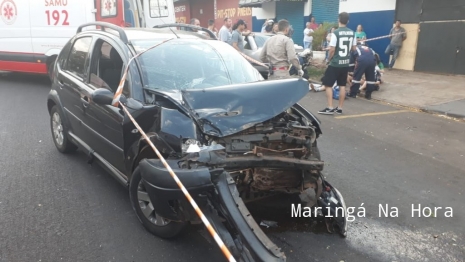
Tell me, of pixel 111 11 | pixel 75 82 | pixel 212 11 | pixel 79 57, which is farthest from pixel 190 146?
pixel 212 11

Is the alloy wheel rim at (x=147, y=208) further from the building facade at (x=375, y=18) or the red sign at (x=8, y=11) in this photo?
the building facade at (x=375, y=18)

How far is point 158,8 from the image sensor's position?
11.2 meters

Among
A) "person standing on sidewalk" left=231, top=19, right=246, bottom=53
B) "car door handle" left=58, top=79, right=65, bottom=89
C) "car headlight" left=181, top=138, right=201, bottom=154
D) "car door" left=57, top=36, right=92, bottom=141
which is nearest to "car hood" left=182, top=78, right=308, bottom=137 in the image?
"car headlight" left=181, top=138, right=201, bottom=154

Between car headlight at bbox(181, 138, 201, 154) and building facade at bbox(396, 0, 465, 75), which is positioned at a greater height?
building facade at bbox(396, 0, 465, 75)

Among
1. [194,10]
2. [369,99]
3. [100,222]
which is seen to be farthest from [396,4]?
[194,10]

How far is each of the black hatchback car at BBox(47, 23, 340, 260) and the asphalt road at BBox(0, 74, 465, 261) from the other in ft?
1.00

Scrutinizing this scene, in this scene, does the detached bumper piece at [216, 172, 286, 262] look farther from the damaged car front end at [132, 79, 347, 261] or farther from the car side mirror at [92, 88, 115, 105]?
the car side mirror at [92, 88, 115, 105]

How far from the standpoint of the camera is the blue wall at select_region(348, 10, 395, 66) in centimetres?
1483

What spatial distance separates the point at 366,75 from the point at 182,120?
7844 millimetres

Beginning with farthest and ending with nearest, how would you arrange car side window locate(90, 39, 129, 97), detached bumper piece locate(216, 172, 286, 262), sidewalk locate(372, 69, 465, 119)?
sidewalk locate(372, 69, 465, 119) → car side window locate(90, 39, 129, 97) → detached bumper piece locate(216, 172, 286, 262)

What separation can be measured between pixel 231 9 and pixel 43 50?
17323mm

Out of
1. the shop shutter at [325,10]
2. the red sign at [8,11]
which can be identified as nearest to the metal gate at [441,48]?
the shop shutter at [325,10]

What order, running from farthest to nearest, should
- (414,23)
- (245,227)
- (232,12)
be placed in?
(232,12), (414,23), (245,227)

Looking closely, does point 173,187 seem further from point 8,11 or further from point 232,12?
point 232,12
